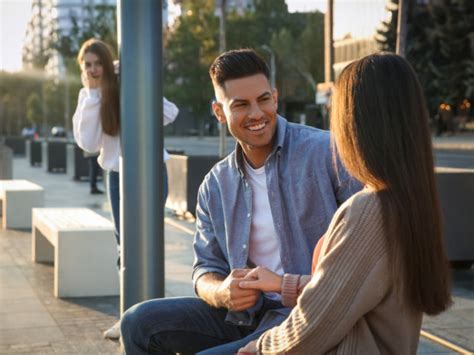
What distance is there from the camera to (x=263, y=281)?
8.66ft

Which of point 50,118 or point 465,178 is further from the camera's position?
point 50,118

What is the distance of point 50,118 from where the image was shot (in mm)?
85438

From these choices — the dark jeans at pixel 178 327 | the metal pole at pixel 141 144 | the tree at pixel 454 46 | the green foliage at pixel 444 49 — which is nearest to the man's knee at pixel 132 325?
the dark jeans at pixel 178 327

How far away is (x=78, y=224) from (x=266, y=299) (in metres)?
4.39

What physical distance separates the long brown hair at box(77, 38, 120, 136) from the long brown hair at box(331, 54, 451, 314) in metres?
3.47

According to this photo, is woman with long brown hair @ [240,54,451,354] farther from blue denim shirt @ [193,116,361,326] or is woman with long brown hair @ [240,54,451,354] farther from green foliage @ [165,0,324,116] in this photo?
green foliage @ [165,0,324,116]

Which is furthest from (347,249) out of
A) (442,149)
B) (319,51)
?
(319,51)

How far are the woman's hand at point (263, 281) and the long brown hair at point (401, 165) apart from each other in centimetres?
50

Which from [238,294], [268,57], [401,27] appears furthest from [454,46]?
[238,294]

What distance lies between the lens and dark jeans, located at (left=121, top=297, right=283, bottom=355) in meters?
3.01

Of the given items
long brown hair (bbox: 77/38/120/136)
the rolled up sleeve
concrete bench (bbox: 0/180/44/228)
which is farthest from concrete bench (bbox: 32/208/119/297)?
concrete bench (bbox: 0/180/44/228)

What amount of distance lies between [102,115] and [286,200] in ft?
9.15

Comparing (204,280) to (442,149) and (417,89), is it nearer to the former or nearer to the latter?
(417,89)

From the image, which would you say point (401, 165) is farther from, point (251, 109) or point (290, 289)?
point (251, 109)
